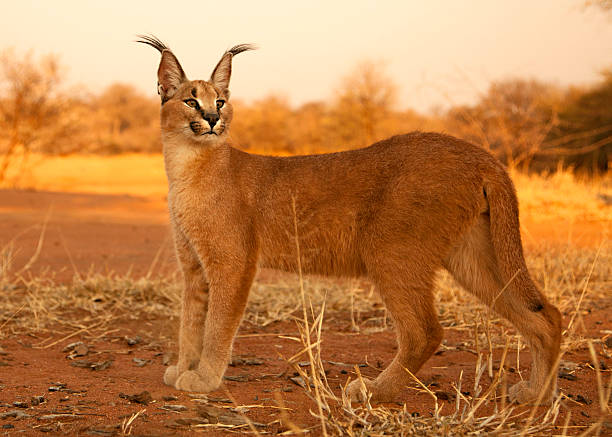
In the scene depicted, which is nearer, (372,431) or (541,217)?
(372,431)

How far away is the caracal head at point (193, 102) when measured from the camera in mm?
3343

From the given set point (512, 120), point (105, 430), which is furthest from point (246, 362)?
point (512, 120)

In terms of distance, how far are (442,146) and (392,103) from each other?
18.9 m

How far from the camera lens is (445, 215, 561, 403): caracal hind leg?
294cm

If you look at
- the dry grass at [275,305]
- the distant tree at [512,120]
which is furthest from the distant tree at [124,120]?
the dry grass at [275,305]

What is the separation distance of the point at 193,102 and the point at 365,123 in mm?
18768

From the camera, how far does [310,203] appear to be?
3275mm

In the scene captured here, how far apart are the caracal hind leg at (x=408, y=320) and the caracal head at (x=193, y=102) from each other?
3.97 feet

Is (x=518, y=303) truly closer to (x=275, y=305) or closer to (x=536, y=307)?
(x=536, y=307)

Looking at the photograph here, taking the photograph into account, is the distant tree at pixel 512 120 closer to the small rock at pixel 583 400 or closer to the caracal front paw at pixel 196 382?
the small rock at pixel 583 400

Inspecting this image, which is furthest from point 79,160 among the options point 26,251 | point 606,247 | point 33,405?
point 33,405

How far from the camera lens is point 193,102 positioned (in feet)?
11.1

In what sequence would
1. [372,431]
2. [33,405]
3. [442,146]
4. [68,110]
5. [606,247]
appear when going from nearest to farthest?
[372,431], [33,405], [442,146], [606,247], [68,110]

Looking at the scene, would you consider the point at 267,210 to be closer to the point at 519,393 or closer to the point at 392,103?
the point at 519,393
